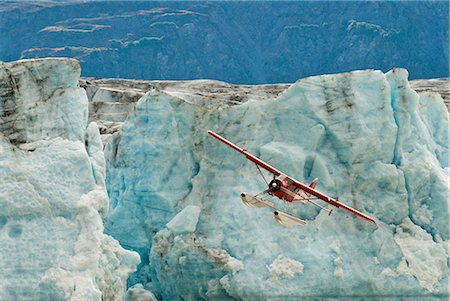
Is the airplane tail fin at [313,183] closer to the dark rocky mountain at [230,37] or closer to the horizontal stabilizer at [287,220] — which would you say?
the horizontal stabilizer at [287,220]

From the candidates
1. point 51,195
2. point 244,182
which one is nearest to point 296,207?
point 244,182

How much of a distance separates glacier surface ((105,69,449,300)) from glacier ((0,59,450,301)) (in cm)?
4

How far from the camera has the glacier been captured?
15906 millimetres

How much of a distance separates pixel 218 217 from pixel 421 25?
114022 mm

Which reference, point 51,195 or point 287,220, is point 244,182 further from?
point 51,195

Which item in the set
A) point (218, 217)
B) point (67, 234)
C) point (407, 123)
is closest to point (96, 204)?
point (67, 234)

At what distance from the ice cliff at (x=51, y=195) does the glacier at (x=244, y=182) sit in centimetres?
5

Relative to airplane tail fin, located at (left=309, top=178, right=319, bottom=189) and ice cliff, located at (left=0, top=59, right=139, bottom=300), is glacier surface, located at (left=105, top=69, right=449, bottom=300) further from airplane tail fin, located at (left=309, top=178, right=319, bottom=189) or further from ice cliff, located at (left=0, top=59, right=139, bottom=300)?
ice cliff, located at (left=0, top=59, right=139, bottom=300)

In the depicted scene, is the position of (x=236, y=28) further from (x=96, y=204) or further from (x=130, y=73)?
(x=96, y=204)

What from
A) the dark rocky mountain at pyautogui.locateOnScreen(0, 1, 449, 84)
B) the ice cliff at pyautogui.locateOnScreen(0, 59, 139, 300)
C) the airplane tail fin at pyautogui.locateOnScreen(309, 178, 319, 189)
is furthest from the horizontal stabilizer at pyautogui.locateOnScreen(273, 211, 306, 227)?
the dark rocky mountain at pyautogui.locateOnScreen(0, 1, 449, 84)

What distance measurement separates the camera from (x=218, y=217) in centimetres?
1897

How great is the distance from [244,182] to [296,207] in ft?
5.59

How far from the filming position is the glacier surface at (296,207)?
18297mm

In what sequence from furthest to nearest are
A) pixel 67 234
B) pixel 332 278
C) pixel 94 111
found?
1. pixel 94 111
2. pixel 332 278
3. pixel 67 234
